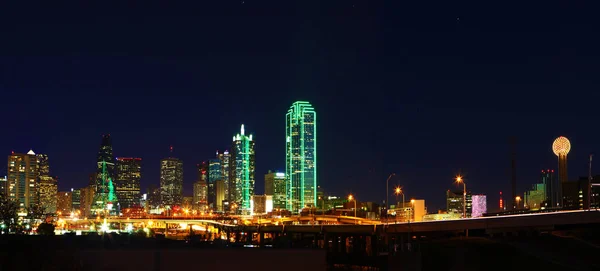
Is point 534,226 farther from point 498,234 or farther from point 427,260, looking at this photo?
point 427,260

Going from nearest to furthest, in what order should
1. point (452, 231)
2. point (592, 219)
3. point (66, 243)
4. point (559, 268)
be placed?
point (66, 243)
point (559, 268)
point (592, 219)
point (452, 231)

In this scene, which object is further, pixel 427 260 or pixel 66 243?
pixel 427 260

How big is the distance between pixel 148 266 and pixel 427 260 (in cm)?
3378

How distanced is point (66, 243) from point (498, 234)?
60.5 metres

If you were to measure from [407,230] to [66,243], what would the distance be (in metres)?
62.4

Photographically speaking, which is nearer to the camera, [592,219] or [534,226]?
[592,219]

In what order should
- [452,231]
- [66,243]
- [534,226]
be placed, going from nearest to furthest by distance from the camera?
[66,243] < [534,226] < [452,231]

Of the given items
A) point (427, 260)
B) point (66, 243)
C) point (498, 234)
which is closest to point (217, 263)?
point (66, 243)

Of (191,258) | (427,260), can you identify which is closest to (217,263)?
(191,258)

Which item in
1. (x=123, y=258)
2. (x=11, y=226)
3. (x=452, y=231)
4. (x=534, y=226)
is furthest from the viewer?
(x=452, y=231)

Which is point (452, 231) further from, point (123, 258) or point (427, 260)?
point (123, 258)

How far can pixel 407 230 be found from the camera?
338ft

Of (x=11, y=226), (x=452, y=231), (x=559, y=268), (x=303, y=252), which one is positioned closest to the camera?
(x=303, y=252)

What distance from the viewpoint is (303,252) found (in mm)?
45625
